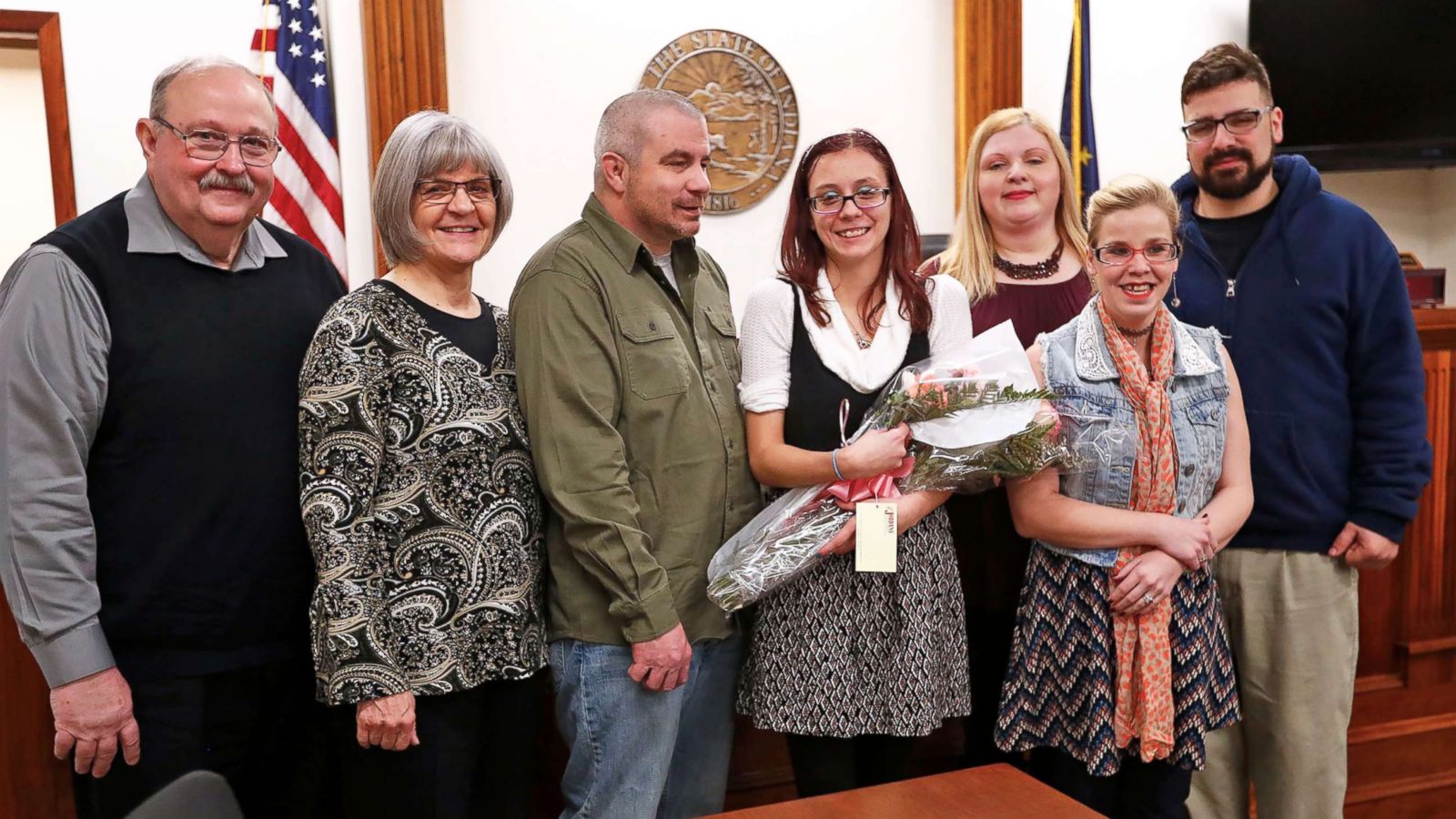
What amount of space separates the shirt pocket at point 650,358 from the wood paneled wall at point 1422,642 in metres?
2.51

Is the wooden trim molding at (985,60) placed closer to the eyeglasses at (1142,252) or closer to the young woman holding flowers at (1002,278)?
the young woman holding flowers at (1002,278)

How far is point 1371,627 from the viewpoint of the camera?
11.1 feet

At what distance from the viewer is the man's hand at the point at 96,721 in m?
1.73

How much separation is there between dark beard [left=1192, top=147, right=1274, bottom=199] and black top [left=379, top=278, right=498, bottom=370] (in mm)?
1619

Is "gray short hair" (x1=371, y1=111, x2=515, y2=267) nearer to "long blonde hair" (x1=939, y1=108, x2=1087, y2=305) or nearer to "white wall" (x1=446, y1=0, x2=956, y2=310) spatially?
"long blonde hair" (x1=939, y1=108, x2=1087, y2=305)

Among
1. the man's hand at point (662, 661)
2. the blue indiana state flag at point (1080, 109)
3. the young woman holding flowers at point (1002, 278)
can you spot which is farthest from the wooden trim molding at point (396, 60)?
the man's hand at point (662, 661)

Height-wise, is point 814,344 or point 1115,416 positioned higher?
point 814,344

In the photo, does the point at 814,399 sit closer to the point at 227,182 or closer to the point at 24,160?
the point at 227,182

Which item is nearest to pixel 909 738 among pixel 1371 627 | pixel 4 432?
pixel 4 432

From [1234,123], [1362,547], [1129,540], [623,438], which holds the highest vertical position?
[1234,123]

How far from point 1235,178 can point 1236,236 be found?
0.13 metres

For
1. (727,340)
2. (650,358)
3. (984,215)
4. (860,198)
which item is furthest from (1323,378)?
(650,358)

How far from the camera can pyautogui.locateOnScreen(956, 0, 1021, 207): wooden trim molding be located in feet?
16.6

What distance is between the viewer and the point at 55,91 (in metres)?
3.97
